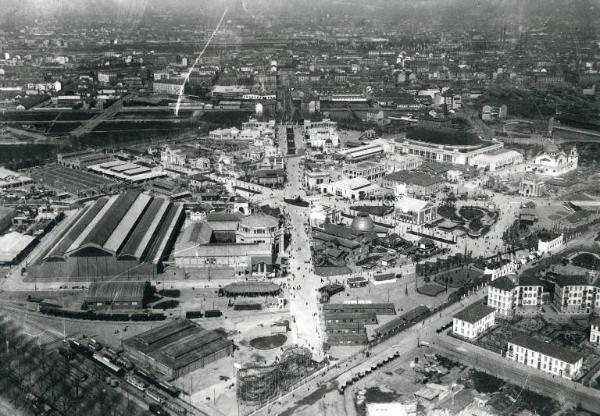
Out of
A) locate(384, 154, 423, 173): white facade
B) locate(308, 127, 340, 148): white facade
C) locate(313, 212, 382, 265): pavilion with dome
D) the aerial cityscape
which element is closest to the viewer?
the aerial cityscape

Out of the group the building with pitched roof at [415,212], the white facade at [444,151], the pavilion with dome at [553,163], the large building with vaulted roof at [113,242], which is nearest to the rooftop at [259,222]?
the large building with vaulted roof at [113,242]

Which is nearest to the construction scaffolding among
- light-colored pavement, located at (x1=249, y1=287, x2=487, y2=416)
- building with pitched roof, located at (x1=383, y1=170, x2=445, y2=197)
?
light-colored pavement, located at (x1=249, y1=287, x2=487, y2=416)

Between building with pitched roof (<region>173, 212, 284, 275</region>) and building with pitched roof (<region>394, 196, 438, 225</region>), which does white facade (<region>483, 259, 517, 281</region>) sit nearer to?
building with pitched roof (<region>394, 196, 438, 225</region>)

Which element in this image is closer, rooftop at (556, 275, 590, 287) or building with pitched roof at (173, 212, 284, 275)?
rooftop at (556, 275, 590, 287)

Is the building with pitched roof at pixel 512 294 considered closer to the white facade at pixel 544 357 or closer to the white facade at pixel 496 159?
the white facade at pixel 544 357

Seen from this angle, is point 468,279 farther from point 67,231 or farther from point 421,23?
point 421,23
